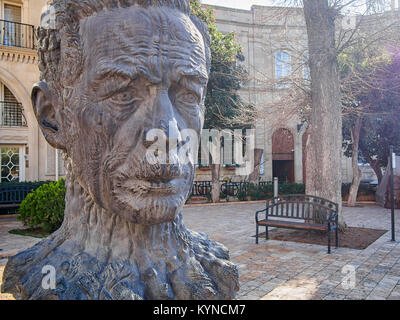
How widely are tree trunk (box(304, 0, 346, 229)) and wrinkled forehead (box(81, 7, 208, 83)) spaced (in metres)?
7.04

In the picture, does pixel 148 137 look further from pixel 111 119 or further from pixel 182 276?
pixel 182 276

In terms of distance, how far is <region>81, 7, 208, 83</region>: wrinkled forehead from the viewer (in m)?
1.42

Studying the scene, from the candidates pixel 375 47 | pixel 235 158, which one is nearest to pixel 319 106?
pixel 375 47

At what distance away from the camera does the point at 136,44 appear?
1.43 m

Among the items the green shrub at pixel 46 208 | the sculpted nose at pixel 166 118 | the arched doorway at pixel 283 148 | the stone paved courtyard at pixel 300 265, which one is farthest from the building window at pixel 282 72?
the sculpted nose at pixel 166 118

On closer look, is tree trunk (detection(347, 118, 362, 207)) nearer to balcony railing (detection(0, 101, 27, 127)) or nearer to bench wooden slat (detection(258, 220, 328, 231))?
bench wooden slat (detection(258, 220, 328, 231))

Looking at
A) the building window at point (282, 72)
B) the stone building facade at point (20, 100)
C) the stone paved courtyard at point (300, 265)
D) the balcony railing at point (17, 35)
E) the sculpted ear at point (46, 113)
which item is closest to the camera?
the sculpted ear at point (46, 113)

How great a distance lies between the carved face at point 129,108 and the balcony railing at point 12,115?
50.5ft

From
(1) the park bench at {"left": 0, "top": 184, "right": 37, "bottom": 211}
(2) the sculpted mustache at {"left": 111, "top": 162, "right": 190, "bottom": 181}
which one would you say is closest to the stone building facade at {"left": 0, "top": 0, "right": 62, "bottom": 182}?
(1) the park bench at {"left": 0, "top": 184, "right": 37, "bottom": 211}

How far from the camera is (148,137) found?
4.61 feet

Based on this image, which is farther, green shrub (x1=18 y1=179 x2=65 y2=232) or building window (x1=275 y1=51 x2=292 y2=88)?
building window (x1=275 y1=51 x2=292 y2=88)

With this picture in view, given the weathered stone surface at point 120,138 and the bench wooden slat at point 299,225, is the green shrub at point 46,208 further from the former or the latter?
the weathered stone surface at point 120,138

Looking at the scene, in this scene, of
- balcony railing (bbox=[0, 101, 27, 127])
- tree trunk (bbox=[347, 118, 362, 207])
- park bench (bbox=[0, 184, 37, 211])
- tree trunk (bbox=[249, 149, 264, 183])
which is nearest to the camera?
park bench (bbox=[0, 184, 37, 211])

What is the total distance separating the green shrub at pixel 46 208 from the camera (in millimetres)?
7578
